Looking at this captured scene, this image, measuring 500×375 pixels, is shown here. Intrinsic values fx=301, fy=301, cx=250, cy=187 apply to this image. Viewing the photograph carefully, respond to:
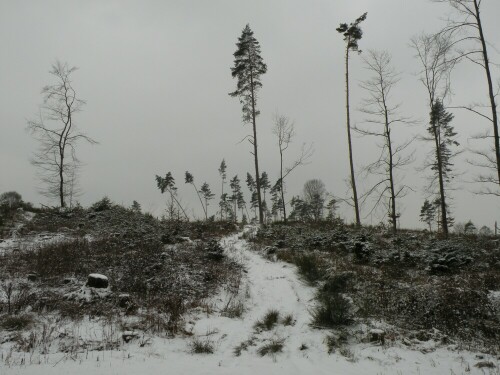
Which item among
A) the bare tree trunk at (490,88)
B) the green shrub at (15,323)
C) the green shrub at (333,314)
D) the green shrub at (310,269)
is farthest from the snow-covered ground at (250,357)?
the bare tree trunk at (490,88)

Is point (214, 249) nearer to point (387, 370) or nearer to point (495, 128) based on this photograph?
point (387, 370)

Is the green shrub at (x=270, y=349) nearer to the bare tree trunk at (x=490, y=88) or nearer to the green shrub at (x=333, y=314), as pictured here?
the green shrub at (x=333, y=314)

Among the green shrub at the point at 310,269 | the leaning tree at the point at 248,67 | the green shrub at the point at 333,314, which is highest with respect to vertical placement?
the leaning tree at the point at 248,67

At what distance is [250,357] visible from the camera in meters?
5.89

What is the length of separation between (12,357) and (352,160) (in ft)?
Result: 61.4

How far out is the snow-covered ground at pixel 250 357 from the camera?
5066 mm

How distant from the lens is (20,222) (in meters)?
16.0

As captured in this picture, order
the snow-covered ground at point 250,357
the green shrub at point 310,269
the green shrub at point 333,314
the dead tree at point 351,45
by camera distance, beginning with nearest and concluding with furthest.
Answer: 1. the snow-covered ground at point 250,357
2. the green shrub at point 333,314
3. the green shrub at point 310,269
4. the dead tree at point 351,45

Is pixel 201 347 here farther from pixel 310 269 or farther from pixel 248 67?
pixel 248 67

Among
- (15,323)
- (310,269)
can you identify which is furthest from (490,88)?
(15,323)

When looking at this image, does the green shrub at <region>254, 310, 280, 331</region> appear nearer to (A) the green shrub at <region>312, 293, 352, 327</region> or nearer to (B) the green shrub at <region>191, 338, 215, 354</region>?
(A) the green shrub at <region>312, 293, 352, 327</region>

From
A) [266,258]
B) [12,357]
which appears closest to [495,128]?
[266,258]

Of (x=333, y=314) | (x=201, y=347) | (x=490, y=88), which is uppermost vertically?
(x=490, y=88)

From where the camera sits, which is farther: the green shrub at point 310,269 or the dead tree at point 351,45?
the dead tree at point 351,45
